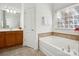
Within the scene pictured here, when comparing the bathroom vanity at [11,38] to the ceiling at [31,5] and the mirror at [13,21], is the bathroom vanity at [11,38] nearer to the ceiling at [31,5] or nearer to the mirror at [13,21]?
the mirror at [13,21]

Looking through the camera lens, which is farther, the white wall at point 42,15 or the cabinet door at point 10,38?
the cabinet door at point 10,38

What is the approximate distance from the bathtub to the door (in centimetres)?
17

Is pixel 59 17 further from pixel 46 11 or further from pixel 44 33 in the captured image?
pixel 44 33

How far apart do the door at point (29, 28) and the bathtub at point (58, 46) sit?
165mm

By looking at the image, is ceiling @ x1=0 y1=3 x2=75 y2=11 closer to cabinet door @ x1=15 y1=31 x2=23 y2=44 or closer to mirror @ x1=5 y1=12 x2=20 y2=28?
mirror @ x1=5 y1=12 x2=20 y2=28

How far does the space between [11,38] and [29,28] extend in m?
0.45

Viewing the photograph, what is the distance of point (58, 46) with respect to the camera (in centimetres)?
217

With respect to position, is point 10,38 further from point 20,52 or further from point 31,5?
point 31,5

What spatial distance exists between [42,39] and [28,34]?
0.28 m

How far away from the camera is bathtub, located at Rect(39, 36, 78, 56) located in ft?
6.75

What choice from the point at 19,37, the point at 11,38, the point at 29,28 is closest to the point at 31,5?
the point at 29,28

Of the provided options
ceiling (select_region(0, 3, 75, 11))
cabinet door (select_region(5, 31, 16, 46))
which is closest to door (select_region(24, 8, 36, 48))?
ceiling (select_region(0, 3, 75, 11))

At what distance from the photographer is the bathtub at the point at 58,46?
2059 mm

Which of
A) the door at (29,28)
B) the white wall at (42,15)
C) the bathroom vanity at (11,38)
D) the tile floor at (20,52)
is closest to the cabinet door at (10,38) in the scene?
the bathroom vanity at (11,38)
